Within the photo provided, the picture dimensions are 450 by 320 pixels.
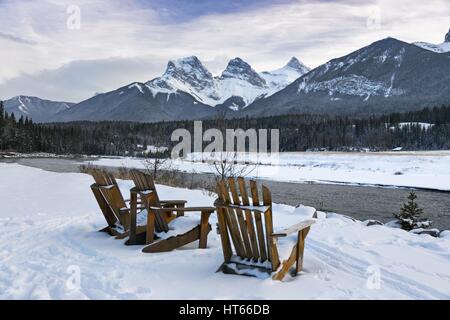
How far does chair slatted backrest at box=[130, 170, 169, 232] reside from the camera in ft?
22.9

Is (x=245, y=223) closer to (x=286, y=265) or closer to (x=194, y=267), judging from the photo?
(x=286, y=265)

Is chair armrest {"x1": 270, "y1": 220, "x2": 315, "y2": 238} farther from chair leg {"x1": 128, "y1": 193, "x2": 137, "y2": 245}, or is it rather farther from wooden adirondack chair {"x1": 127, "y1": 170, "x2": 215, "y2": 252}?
chair leg {"x1": 128, "y1": 193, "x2": 137, "y2": 245}

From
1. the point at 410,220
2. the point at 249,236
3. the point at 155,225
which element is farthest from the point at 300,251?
the point at 410,220

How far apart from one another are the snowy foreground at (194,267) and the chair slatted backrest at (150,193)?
1.88ft

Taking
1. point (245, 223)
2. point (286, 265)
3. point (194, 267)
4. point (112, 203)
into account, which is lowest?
point (194, 267)

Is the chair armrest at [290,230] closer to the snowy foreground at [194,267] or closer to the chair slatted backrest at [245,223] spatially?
the chair slatted backrest at [245,223]

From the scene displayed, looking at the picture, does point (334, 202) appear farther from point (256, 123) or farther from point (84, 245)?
point (256, 123)

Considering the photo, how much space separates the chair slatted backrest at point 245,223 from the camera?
508 cm

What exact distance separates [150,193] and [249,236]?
2264mm

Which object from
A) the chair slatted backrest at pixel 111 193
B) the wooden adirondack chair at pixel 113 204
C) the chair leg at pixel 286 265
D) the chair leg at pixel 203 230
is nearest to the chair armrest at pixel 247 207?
the chair leg at pixel 286 265

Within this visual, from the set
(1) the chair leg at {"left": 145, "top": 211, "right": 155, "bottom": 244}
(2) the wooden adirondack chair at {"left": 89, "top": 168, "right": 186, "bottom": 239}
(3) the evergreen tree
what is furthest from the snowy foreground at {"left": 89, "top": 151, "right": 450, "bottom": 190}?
(1) the chair leg at {"left": 145, "top": 211, "right": 155, "bottom": 244}

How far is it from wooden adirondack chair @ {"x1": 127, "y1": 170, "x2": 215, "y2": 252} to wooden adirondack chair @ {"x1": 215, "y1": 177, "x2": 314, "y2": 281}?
1370mm

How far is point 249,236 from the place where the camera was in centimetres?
543
